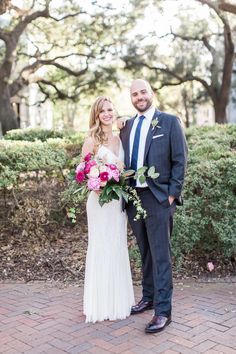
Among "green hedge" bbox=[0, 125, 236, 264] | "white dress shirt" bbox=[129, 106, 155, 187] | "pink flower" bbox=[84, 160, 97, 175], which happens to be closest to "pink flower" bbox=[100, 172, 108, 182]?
"pink flower" bbox=[84, 160, 97, 175]

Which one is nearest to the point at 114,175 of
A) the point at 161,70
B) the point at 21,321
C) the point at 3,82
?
the point at 21,321

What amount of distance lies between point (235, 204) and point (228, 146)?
1.88 metres

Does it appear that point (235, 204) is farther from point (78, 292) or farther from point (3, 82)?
point (3, 82)

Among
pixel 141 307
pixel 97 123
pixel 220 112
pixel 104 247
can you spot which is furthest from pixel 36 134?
pixel 220 112

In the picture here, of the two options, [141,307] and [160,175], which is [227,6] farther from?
[141,307]

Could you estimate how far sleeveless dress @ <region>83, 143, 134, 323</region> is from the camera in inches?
164

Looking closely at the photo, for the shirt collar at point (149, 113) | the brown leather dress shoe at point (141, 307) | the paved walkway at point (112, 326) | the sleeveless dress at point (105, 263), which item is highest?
the shirt collar at point (149, 113)

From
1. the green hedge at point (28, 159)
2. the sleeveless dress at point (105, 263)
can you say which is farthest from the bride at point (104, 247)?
the green hedge at point (28, 159)

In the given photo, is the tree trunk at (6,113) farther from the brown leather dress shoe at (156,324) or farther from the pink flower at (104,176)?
the brown leather dress shoe at (156,324)

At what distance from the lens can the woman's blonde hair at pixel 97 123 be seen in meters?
4.16

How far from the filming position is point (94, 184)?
12.6 feet

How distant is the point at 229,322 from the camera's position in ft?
13.3

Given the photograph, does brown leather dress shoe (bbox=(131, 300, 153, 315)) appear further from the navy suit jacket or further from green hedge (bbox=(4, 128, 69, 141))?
green hedge (bbox=(4, 128, 69, 141))

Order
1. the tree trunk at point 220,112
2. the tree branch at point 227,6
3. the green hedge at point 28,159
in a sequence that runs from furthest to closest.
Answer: the tree trunk at point 220,112 < the tree branch at point 227,6 < the green hedge at point 28,159
